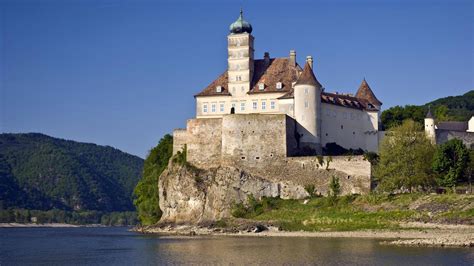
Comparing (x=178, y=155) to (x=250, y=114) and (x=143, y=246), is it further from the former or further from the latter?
(x=143, y=246)

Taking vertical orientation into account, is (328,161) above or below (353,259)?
above

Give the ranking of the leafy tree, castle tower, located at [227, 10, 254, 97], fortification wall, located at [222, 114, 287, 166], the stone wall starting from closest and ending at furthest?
the leafy tree, the stone wall, fortification wall, located at [222, 114, 287, 166], castle tower, located at [227, 10, 254, 97]

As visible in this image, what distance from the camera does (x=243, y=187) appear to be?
6819 cm

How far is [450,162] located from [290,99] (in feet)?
47.9

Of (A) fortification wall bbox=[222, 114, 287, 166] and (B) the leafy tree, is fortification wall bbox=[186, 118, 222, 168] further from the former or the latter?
(B) the leafy tree

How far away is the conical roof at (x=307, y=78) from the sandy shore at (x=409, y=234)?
12802 mm

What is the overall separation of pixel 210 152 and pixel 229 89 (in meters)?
5.99

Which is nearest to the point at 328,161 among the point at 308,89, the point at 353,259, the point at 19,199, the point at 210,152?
the point at 308,89

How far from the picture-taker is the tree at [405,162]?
61500 millimetres

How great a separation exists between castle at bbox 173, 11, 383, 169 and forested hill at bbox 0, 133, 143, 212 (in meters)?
Answer: 88.7

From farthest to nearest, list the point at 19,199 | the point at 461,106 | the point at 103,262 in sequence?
1. the point at 19,199
2. the point at 461,106
3. the point at 103,262

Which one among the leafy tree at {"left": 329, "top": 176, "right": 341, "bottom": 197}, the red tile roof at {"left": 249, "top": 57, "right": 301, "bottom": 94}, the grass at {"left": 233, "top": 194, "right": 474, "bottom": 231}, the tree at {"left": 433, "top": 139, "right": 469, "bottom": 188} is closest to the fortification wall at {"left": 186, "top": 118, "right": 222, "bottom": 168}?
the red tile roof at {"left": 249, "top": 57, "right": 301, "bottom": 94}

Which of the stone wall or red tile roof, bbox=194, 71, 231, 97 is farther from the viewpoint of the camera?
red tile roof, bbox=194, 71, 231, 97

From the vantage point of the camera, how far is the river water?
139 feet
